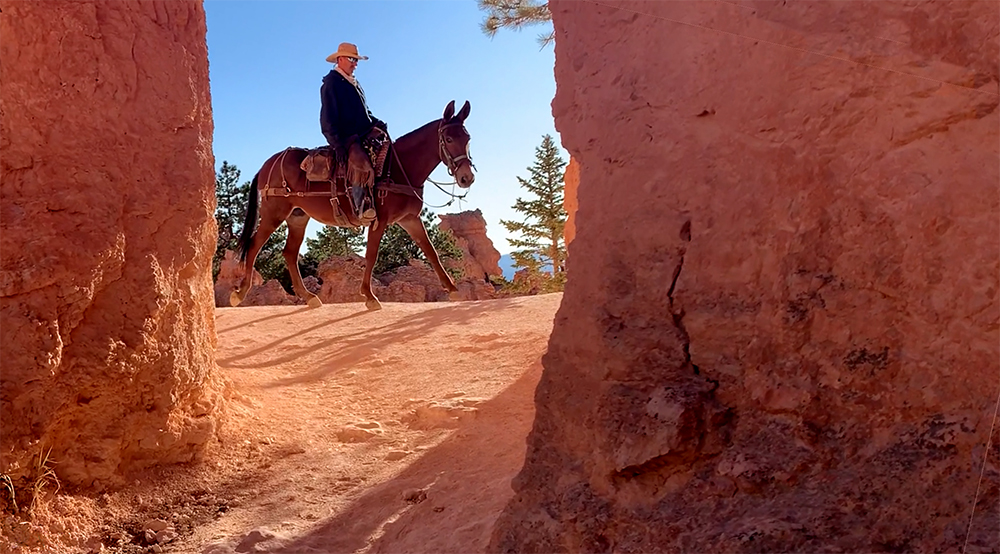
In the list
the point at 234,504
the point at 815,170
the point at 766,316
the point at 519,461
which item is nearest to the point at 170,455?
the point at 234,504

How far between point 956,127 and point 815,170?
0.33 m

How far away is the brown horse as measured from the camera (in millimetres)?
7418

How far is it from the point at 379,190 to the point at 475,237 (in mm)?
19107

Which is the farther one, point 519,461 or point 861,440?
point 519,461

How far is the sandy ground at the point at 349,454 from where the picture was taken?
3.18 meters

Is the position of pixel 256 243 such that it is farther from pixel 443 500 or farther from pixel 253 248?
pixel 443 500

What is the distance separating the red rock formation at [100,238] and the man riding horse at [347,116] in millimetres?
2865

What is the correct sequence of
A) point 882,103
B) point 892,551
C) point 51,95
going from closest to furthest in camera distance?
point 892,551 < point 882,103 < point 51,95

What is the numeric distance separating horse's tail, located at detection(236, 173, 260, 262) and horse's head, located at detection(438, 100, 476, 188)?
2562 mm

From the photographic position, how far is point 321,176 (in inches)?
292

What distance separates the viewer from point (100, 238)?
344 cm

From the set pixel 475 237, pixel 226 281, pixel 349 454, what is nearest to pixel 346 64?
pixel 349 454

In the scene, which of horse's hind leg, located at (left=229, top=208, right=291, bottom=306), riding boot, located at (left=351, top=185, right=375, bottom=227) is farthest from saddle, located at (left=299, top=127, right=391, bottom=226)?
horse's hind leg, located at (left=229, top=208, right=291, bottom=306)

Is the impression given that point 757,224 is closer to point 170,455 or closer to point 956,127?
point 956,127
